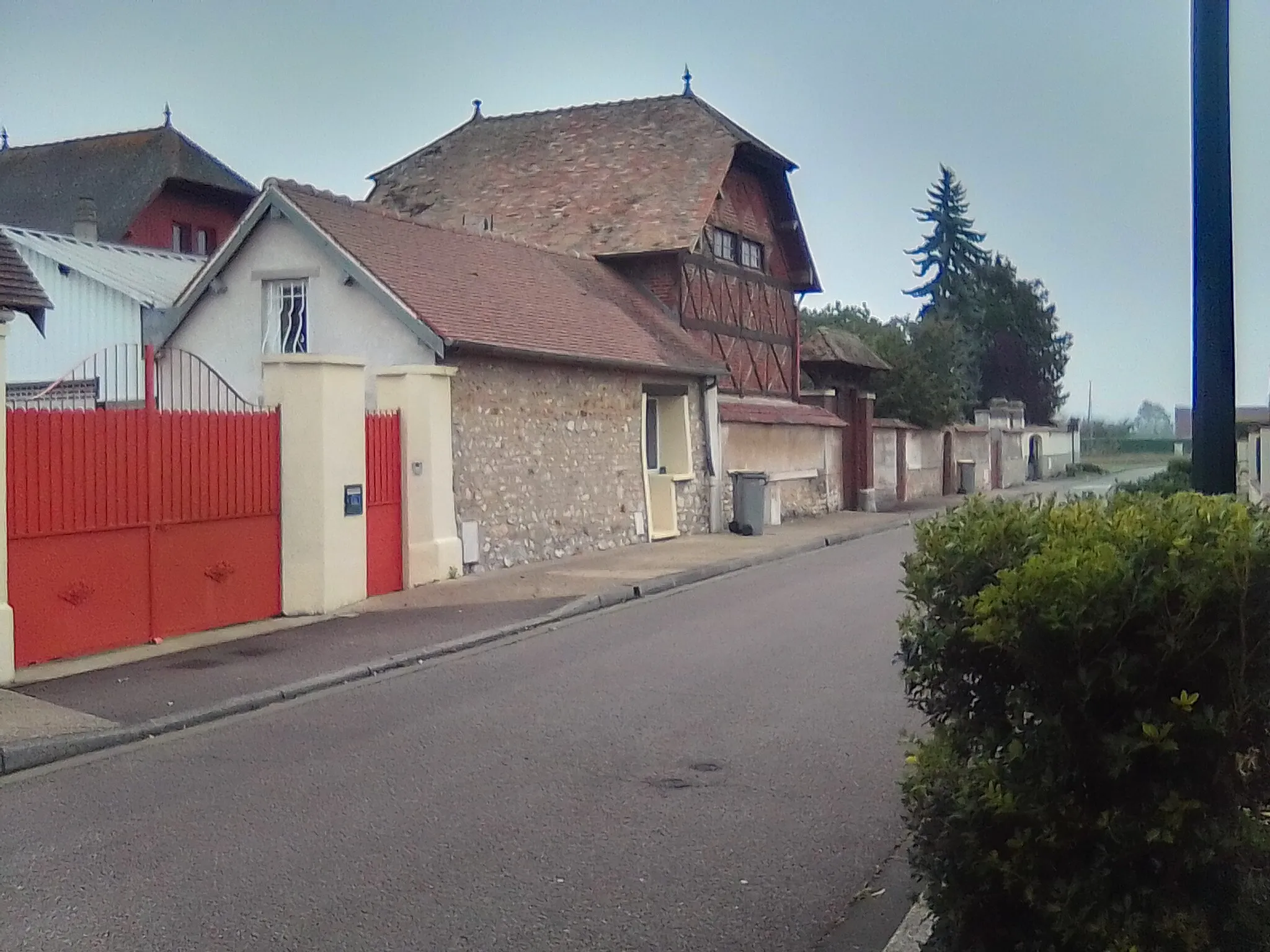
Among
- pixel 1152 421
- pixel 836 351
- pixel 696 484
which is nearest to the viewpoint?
pixel 696 484

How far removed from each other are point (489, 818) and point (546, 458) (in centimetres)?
1143

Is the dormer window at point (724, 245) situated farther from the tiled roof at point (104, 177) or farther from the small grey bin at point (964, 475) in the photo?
the tiled roof at point (104, 177)

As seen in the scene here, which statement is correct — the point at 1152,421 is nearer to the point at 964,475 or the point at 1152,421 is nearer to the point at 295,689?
the point at 964,475

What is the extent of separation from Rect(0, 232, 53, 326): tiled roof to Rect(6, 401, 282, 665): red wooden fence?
4.72ft

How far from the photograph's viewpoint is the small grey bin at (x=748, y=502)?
73.5ft

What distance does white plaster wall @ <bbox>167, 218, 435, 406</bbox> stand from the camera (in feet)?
52.1

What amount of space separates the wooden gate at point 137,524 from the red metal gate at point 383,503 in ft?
4.94

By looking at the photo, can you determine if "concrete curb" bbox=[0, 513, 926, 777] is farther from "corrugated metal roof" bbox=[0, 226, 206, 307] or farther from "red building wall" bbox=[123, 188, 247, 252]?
"red building wall" bbox=[123, 188, 247, 252]

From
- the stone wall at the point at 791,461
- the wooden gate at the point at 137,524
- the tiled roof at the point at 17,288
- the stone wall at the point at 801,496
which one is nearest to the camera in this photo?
the wooden gate at the point at 137,524

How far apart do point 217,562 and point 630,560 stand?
677 centimetres

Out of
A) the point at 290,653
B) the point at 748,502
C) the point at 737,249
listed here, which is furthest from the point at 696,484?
the point at 290,653

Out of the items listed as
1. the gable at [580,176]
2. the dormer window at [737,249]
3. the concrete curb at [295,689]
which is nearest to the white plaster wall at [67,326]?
the gable at [580,176]

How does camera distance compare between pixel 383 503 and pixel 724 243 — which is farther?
pixel 724 243

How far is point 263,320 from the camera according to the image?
1695 centimetres
